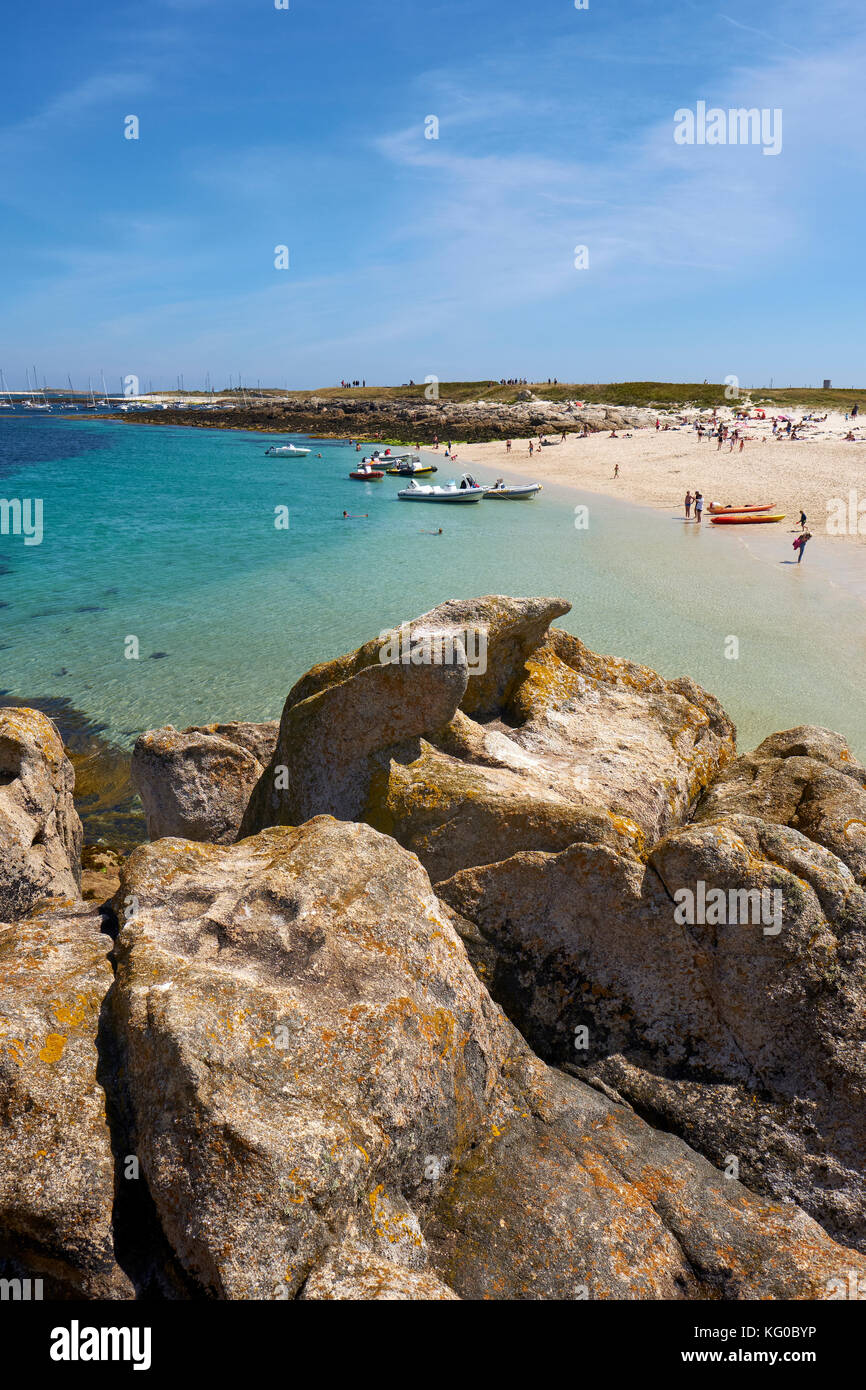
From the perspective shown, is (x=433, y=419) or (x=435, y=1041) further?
(x=433, y=419)

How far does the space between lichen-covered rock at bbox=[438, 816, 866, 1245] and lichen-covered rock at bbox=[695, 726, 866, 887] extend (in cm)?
86

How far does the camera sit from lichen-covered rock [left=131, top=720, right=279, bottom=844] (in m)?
10.2

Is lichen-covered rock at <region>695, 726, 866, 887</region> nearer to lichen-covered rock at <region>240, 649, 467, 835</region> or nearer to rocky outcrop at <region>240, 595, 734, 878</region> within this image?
rocky outcrop at <region>240, 595, 734, 878</region>

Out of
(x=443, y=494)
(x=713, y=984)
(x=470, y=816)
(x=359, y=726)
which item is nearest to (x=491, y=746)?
(x=359, y=726)

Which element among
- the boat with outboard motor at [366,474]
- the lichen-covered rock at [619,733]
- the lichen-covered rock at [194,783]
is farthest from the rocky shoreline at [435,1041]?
the boat with outboard motor at [366,474]

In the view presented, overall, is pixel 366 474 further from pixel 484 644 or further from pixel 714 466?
pixel 484 644

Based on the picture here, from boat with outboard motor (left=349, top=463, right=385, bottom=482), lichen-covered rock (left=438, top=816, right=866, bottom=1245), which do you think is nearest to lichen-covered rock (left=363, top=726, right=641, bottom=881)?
lichen-covered rock (left=438, top=816, right=866, bottom=1245)

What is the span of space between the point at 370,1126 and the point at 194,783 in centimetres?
671

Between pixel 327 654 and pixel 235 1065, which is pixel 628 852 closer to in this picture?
pixel 235 1065

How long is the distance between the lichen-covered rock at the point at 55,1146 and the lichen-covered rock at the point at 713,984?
3034 millimetres

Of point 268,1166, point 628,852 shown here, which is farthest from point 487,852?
point 268,1166

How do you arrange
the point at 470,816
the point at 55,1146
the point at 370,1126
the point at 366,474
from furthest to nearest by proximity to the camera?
the point at 366,474
the point at 470,816
the point at 370,1126
the point at 55,1146

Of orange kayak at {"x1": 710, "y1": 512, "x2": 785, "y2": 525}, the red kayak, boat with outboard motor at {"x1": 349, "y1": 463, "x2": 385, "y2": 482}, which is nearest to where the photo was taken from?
orange kayak at {"x1": 710, "y1": 512, "x2": 785, "y2": 525}

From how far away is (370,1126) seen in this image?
169 inches
